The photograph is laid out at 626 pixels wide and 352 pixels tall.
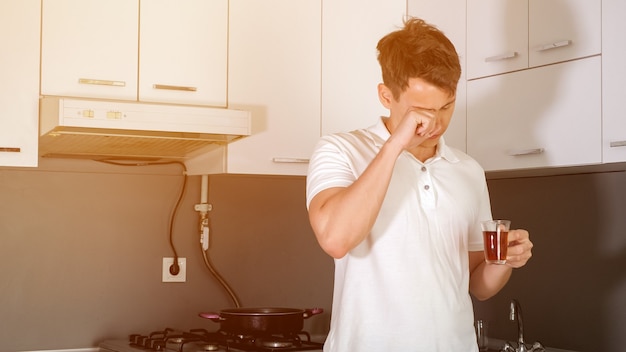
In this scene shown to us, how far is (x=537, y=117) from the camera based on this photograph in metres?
2.61

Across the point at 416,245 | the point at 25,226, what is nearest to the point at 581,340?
the point at 416,245

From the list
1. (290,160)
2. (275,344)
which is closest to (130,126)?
(290,160)

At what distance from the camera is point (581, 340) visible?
2877 millimetres

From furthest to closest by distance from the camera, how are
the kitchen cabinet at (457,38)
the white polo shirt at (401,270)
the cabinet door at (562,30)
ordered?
1. the kitchen cabinet at (457,38)
2. the cabinet door at (562,30)
3. the white polo shirt at (401,270)

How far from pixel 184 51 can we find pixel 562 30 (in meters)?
1.24

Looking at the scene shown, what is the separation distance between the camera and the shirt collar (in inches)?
73.2

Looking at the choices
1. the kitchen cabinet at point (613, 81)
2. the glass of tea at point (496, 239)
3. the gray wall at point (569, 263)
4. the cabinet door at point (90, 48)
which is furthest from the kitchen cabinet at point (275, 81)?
the glass of tea at point (496, 239)

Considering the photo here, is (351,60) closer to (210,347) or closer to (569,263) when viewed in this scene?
(569,263)

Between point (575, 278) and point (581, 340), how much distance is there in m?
0.21

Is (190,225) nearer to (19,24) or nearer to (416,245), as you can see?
(19,24)

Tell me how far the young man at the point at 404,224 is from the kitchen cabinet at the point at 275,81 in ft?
3.86

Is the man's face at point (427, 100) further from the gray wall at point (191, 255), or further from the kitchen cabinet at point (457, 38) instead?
the gray wall at point (191, 255)

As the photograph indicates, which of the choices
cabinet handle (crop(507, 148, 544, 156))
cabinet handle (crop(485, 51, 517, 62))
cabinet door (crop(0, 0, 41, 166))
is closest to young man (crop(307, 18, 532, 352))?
cabinet handle (crop(507, 148, 544, 156))

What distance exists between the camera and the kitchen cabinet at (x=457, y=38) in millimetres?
2885
